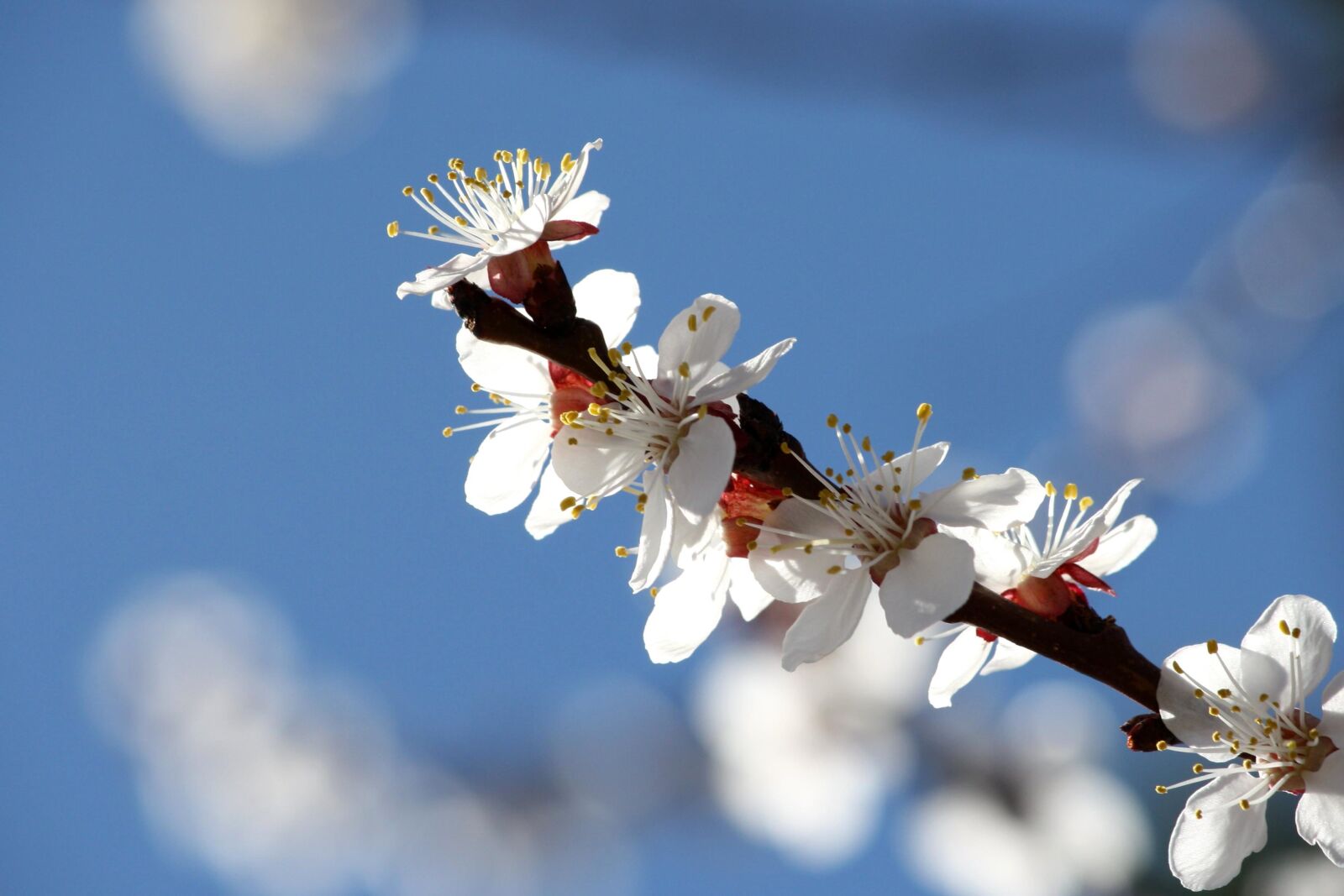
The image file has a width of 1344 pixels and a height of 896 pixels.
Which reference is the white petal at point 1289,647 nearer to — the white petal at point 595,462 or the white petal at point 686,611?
the white petal at point 686,611

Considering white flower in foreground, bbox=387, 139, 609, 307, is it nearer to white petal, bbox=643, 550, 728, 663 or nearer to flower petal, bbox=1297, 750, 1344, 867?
white petal, bbox=643, 550, 728, 663

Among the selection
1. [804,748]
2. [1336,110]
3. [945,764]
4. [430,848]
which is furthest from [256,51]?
[1336,110]

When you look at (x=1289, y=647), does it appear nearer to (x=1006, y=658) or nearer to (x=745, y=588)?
(x=1006, y=658)

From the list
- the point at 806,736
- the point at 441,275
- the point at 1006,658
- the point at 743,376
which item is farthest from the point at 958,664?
the point at 806,736

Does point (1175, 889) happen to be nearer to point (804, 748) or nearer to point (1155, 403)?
point (804, 748)

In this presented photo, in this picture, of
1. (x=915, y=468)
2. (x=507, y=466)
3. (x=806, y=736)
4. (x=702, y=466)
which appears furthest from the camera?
(x=806, y=736)

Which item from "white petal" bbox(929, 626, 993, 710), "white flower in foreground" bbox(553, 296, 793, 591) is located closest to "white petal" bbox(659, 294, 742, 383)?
"white flower in foreground" bbox(553, 296, 793, 591)
